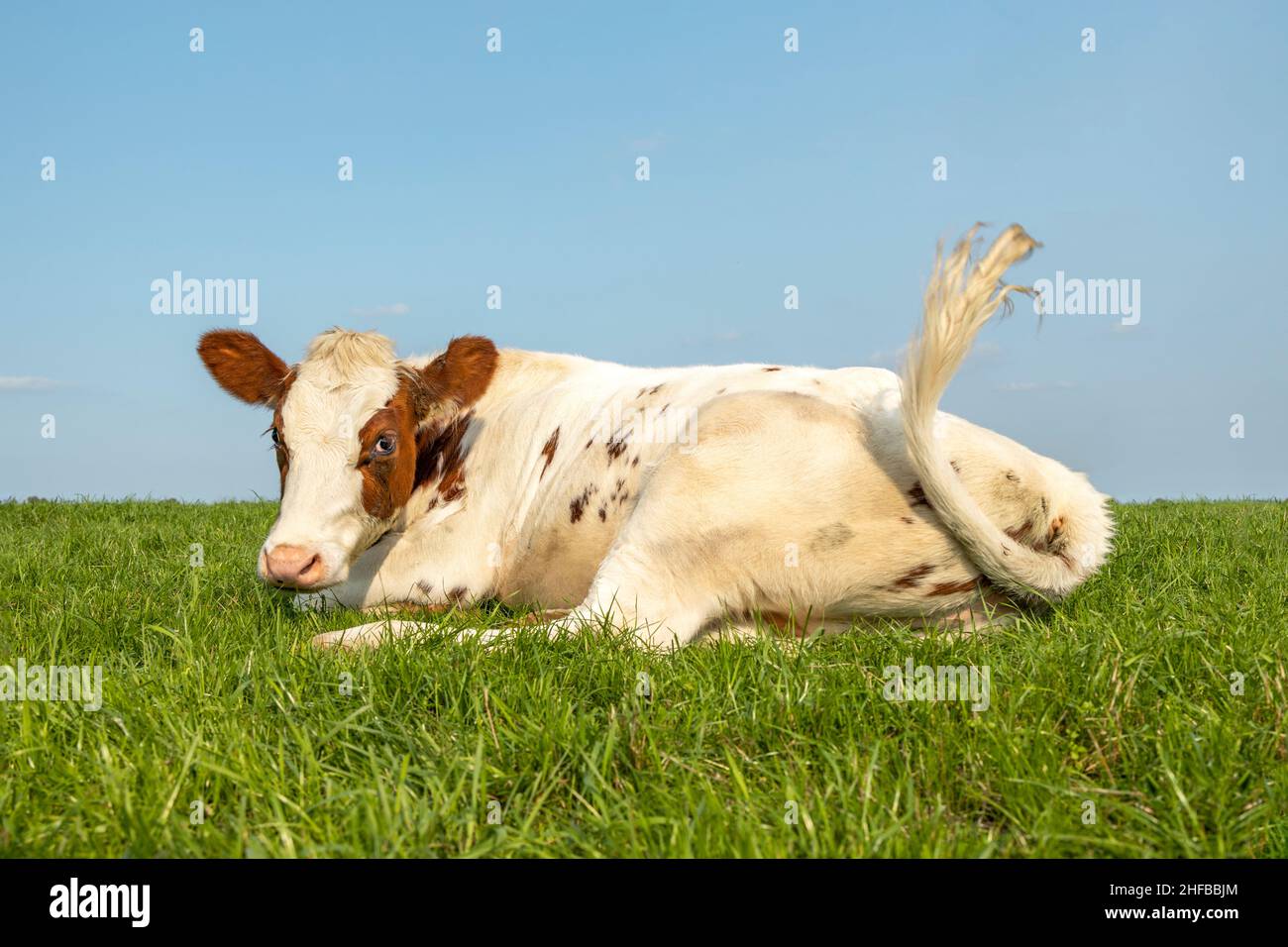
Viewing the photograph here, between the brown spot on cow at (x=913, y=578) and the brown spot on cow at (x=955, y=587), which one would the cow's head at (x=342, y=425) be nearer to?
the brown spot on cow at (x=913, y=578)

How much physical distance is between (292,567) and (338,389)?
1151 mm

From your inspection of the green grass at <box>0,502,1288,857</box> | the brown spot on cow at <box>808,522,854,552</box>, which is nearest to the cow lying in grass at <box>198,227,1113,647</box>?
the brown spot on cow at <box>808,522,854,552</box>

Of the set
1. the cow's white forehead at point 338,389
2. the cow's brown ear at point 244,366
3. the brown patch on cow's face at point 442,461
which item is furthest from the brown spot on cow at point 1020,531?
the cow's brown ear at point 244,366

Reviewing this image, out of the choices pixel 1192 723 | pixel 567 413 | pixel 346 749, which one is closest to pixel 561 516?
pixel 567 413

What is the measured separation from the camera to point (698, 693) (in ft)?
11.7

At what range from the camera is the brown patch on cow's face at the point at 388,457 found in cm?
559

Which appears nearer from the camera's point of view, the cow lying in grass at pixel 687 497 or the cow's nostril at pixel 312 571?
the cow lying in grass at pixel 687 497

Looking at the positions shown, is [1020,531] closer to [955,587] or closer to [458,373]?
[955,587]

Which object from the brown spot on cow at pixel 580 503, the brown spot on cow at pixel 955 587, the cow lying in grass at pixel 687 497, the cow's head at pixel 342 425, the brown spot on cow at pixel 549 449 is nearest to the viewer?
the cow lying in grass at pixel 687 497

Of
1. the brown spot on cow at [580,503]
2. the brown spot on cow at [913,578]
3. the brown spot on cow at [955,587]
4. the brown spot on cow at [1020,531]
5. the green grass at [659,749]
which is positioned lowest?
the green grass at [659,749]

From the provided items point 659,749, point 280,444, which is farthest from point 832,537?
point 280,444

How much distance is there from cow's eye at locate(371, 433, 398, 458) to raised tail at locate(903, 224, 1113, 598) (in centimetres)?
296

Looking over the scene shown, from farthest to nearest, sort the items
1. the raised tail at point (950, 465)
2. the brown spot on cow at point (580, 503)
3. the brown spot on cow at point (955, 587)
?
1. the brown spot on cow at point (580, 503)
2. the brown spot on cow at point (955, 587)
3. the raised tail at point (950, 465)

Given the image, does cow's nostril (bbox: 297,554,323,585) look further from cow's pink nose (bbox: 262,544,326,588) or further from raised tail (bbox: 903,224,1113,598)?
raised tail (bbox: 903,224,1113,598)
